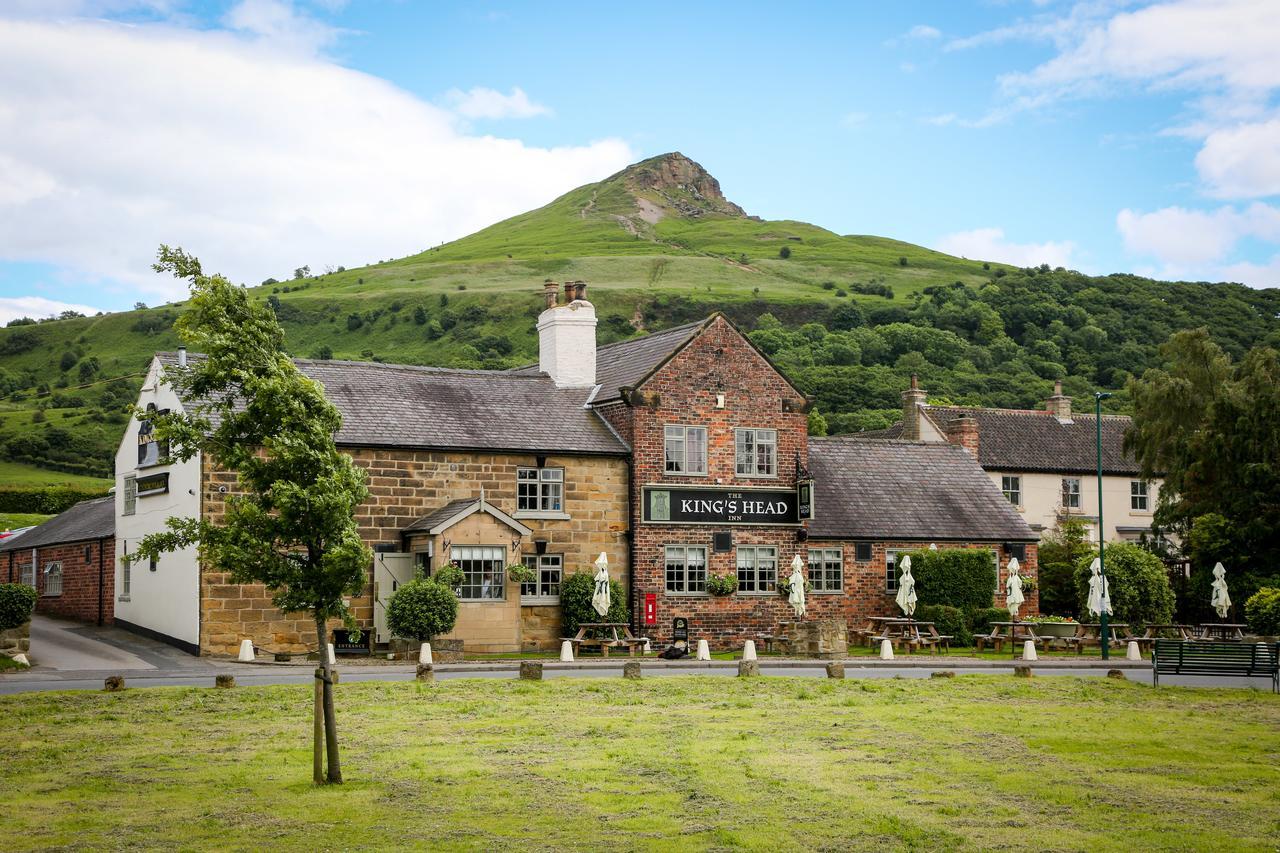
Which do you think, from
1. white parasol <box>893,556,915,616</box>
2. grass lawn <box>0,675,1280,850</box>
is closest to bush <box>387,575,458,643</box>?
grass lawn <box>0,675,1280,850</box>

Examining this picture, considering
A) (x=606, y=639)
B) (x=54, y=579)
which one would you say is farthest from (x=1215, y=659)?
(x=54, y=579)

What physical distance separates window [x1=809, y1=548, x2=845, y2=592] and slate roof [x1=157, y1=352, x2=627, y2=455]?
7279 mm

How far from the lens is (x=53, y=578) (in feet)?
152

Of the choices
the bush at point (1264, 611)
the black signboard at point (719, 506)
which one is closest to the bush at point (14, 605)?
the black signboard at point (719, 506)

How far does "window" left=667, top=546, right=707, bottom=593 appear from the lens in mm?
41656

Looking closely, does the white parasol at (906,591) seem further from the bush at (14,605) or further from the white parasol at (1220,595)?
the bush at (14,605)

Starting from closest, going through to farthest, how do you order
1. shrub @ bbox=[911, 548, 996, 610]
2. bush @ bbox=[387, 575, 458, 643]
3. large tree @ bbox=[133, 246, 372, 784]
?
large tree @ bbox=[133, 246, 372, 784] < bush @ bbox=[387, 575, 458, 643] < shrub @ bbox=[911, 548, 996, 610]

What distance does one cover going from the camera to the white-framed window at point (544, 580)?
129 ft

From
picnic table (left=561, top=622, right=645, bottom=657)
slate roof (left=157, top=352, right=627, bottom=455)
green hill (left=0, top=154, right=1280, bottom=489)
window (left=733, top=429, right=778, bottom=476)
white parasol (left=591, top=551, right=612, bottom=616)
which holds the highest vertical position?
green hill (left=0, top=154, right=1280, bottom=489)

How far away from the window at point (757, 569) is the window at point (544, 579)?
5798mm

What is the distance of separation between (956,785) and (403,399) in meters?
25.9

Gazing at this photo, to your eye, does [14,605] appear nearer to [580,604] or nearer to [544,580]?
[544,580]

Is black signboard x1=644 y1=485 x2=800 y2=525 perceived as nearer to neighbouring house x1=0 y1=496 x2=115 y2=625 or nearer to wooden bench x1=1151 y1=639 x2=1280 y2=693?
wooden bench x1=1151 y1=639 x2=1280 y2=693

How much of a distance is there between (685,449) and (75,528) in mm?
20294
